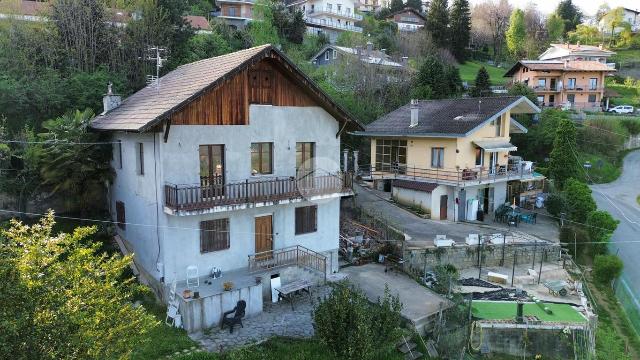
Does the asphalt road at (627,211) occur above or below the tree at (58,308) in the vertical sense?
below

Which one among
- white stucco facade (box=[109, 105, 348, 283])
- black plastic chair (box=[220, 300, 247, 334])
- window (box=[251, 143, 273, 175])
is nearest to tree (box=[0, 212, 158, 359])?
black plastic chair (box=[220, 300, 247, 334])

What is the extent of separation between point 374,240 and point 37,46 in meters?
24.3

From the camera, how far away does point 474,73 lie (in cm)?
7638

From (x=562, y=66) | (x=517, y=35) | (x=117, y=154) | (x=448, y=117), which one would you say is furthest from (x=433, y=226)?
(x=517, y=35)

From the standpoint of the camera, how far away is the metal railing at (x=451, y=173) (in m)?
30.4

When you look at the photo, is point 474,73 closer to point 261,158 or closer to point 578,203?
point 578,203

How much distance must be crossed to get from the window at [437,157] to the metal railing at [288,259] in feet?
45.6

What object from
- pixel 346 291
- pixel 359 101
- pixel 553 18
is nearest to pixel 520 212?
pixel 359 101

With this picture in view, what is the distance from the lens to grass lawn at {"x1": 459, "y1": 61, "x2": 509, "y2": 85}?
71.1m

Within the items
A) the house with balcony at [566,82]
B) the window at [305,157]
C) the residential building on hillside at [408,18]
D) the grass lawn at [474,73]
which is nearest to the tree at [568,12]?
the grass lawn at [474,73]

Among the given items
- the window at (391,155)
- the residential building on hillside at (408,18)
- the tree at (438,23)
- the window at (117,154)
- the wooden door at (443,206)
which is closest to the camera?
the window at (117,154)

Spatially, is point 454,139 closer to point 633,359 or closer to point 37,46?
point 633,359

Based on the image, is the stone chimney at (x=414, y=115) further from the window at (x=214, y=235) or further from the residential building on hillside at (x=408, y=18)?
the residential building on hillside at (x=408, y=18)

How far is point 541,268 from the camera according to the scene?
2452 cm
